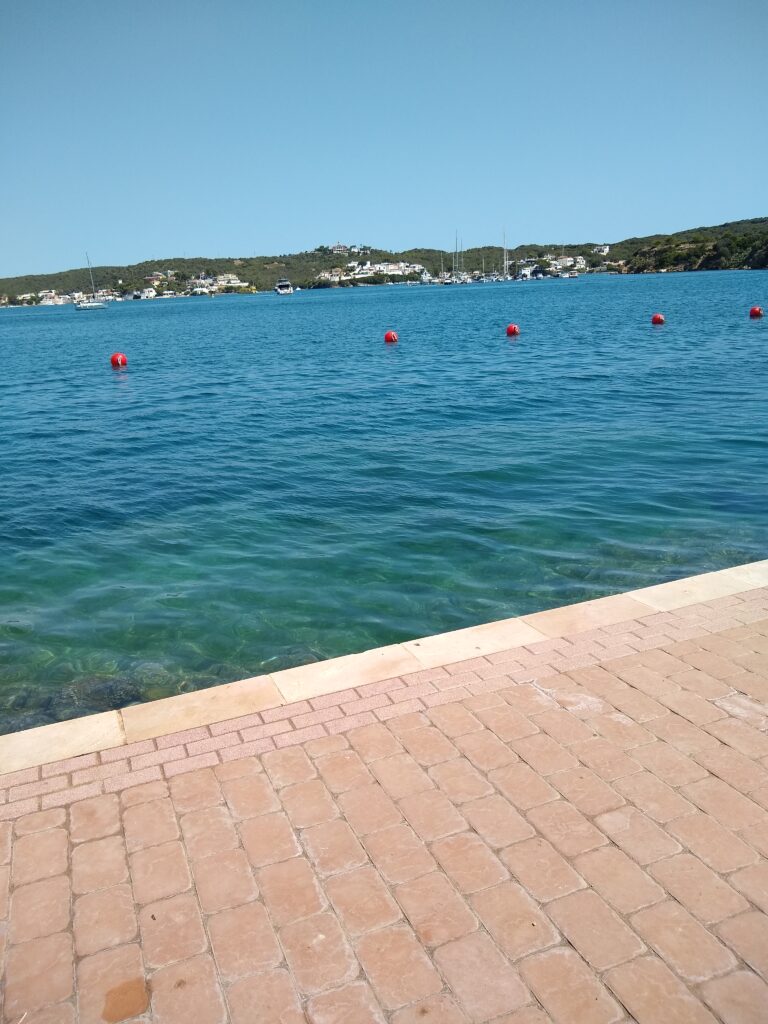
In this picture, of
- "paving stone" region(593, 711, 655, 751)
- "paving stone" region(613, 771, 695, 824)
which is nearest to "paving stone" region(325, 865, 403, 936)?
"paving stone" region(613, 771, 695, 824)

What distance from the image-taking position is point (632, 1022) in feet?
9.88

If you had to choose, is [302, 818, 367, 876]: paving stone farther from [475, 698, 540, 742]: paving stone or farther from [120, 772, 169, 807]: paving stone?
[475, 698, 540, 742]: paving stone

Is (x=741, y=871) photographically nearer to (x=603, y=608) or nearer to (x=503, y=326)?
(x=603, y=608)

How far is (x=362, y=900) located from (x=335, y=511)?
887cm

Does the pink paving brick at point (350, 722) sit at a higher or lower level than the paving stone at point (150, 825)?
lower

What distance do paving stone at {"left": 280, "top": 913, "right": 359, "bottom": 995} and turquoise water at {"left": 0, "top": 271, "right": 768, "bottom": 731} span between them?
3.83 meters

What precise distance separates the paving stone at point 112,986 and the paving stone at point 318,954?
64 cm

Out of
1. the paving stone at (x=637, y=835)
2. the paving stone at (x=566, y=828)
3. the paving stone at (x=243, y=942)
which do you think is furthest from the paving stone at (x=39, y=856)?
the paving stone at (x=637, y=835)

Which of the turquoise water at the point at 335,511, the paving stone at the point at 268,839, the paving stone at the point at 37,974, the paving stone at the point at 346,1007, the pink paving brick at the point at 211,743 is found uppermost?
the paving stone at the point at 37,974

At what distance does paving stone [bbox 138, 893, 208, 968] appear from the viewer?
11.1 ft

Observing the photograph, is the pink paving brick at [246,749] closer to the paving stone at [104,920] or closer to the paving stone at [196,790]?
the paving stone at [196,790]

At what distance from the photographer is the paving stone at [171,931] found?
3.40 meters

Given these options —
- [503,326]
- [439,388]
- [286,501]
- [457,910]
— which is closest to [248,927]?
[457,910]

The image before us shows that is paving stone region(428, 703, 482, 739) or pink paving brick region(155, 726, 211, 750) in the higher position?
pink paving brick region(155, 726, 211, 750)
